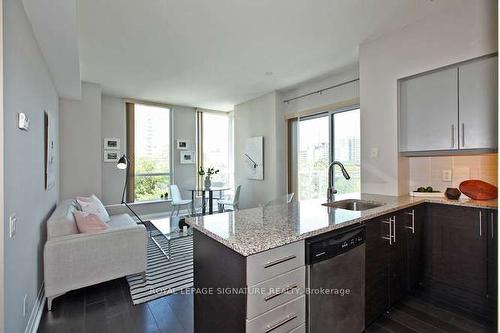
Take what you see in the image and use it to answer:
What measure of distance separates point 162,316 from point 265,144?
3.78 meters

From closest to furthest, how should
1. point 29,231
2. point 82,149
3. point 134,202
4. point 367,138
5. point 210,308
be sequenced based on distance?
1. point 210,308
2. point 29,231
3. point 367,138
4. point 82,149
5. point 134,202

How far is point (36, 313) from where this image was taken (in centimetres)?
201

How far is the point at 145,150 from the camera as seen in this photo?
5707 mm

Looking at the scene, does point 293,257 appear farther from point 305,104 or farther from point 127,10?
point 305,104

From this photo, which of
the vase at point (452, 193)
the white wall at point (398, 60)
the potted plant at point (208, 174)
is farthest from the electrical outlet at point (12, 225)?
the potted plant at point (208, 174)

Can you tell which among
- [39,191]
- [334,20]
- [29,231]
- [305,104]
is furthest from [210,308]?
[305,104]

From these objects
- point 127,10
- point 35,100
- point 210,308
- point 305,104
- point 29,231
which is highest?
point 127,10

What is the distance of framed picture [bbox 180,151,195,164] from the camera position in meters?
6.14

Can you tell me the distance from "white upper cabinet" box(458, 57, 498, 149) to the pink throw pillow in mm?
3493

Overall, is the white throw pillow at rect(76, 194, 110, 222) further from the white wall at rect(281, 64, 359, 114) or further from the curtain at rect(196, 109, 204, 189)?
the white wall at rect(281, 64, 359, 114)

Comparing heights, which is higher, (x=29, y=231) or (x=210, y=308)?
(x=29, y=231)

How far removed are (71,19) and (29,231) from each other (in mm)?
1681

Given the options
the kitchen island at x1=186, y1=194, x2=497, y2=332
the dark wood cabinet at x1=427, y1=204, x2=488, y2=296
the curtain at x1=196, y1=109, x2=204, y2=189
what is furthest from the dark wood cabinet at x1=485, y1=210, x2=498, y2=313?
the curtain at x1=196, y1=109, x2=204, y2=189

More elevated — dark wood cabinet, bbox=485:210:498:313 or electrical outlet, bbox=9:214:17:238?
electrical outlet, bbox=9:214:17:238
